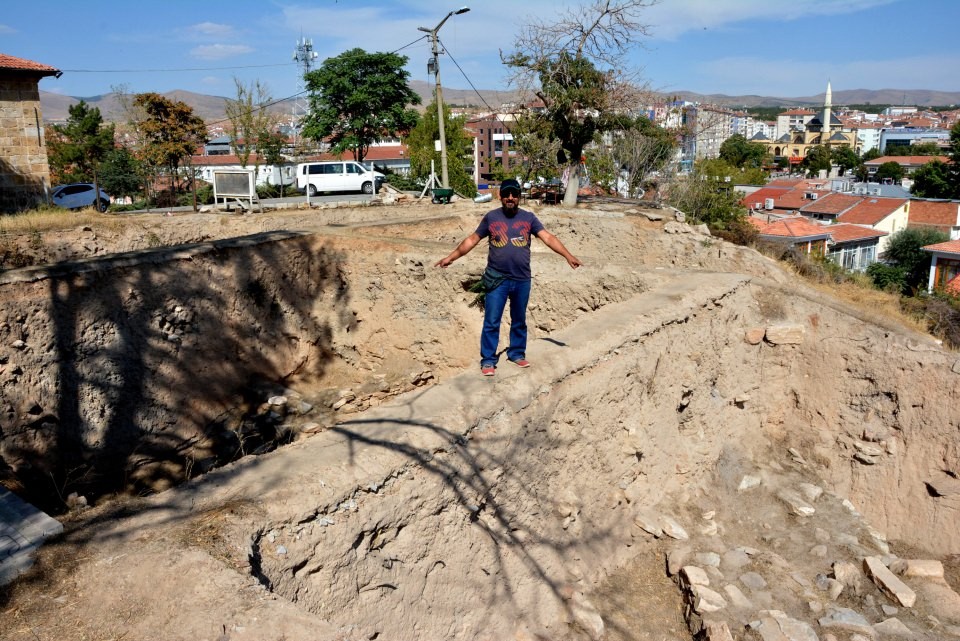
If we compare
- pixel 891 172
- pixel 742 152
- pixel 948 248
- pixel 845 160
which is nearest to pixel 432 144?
pixel 948 248

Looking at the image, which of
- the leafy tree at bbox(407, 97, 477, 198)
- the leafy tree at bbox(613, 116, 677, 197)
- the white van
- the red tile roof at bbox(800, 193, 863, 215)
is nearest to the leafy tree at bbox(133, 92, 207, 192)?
the white van

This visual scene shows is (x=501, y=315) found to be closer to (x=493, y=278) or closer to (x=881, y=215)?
(x=493, y=278)

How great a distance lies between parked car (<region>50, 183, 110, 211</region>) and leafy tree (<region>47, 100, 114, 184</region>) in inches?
552

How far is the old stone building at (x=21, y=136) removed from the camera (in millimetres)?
15609

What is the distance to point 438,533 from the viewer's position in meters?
4.36

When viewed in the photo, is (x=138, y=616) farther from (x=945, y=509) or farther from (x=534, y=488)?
(x=945, y=509)

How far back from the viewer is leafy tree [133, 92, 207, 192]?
86.2 feet

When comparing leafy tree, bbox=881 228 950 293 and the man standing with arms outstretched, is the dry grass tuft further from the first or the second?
leafy tree, bbox=881 228 950 293

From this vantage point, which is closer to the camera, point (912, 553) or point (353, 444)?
point (353, 444)

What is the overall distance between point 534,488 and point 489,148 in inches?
2638

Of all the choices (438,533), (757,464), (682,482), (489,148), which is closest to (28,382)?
(438,533)

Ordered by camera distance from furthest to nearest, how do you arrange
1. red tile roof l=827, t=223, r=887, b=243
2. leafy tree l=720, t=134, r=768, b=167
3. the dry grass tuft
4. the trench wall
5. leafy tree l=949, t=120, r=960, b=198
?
1. leafy tree l=720, t=134, r=768, b=167
2. leafy tree l=949, t=120, r=960, b=198
3. red tile roof l=827, t=223, r=887, b=243
4. the dry grass tuft
5. the trench wall

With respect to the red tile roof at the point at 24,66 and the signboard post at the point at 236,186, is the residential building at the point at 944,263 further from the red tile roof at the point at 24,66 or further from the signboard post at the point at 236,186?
the red tile roof at the point at 24,66

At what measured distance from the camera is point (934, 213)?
125 ft
